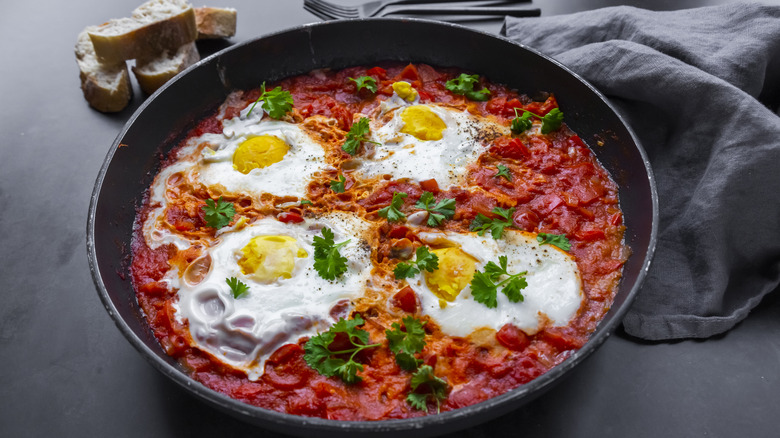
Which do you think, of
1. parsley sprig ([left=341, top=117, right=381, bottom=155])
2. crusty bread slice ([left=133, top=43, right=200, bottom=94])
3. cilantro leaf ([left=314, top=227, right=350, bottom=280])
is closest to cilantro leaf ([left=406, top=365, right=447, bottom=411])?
cilantro leaf ([left=314, top=227, right=350, bottom=280])

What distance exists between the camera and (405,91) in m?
5.18

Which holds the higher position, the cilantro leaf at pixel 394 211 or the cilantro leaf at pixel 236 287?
the cilantro leaf at pixel 394 211

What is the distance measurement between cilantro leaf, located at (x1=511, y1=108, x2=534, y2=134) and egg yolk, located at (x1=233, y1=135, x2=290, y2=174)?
1.66m

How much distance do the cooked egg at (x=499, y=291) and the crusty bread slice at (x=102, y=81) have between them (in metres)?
3.07

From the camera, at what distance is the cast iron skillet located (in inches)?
126

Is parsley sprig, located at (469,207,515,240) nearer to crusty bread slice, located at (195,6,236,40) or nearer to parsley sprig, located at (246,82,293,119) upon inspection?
parsley sprig, located at (246,82,293,119)

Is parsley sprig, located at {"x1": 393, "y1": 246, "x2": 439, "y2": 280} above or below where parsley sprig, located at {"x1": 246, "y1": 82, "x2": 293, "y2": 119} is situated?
below

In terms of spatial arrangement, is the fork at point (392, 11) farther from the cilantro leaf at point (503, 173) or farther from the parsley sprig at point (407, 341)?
the parsley sprig at point (407, 341)

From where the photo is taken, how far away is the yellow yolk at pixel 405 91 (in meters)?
5.18

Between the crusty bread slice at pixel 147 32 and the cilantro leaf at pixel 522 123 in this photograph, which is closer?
the cilantro leaf at pixel 522 123

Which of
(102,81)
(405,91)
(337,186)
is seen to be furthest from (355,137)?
(102,81)

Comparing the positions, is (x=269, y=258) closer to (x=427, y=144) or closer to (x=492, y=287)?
(x=492, y=287)

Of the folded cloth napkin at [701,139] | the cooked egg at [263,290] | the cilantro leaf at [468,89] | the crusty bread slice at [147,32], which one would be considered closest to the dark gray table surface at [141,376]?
the folded cloth napkin at [701,139]

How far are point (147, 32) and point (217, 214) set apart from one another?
220cm
